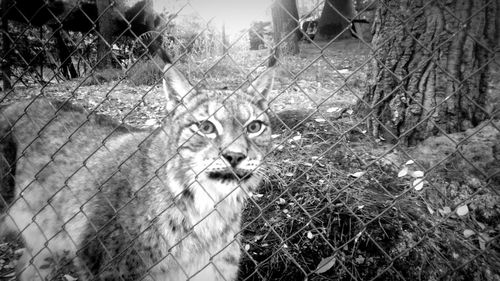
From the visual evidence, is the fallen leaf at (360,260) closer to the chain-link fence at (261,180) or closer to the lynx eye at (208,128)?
the chain-link fence at (261,180)

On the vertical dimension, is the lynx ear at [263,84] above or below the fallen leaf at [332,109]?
above

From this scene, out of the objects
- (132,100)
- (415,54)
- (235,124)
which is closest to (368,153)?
(415,54)

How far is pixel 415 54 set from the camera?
3406 mm

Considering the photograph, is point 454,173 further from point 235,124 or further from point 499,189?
point 235,124

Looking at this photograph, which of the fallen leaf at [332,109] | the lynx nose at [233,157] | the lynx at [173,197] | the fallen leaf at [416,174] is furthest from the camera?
the fallen leaf at [332,109]

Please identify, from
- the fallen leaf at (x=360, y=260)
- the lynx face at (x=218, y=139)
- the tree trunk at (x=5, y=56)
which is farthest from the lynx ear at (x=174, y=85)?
the fallen leaf at (x=360, y=260)

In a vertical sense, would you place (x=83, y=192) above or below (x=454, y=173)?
above

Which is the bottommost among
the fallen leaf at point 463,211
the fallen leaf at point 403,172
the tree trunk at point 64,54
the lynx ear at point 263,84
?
the fallen leaf at point 463,211

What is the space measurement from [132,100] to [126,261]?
499 cm

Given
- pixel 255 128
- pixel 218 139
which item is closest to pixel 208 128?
pixel 218 139

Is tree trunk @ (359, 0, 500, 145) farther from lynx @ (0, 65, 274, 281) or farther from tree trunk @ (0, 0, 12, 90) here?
tree trunk @ (0, 0, 12, 90)

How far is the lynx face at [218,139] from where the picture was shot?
8.20ft

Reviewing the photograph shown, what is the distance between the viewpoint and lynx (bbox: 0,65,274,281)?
2643mm

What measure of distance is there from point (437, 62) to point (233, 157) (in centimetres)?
192
